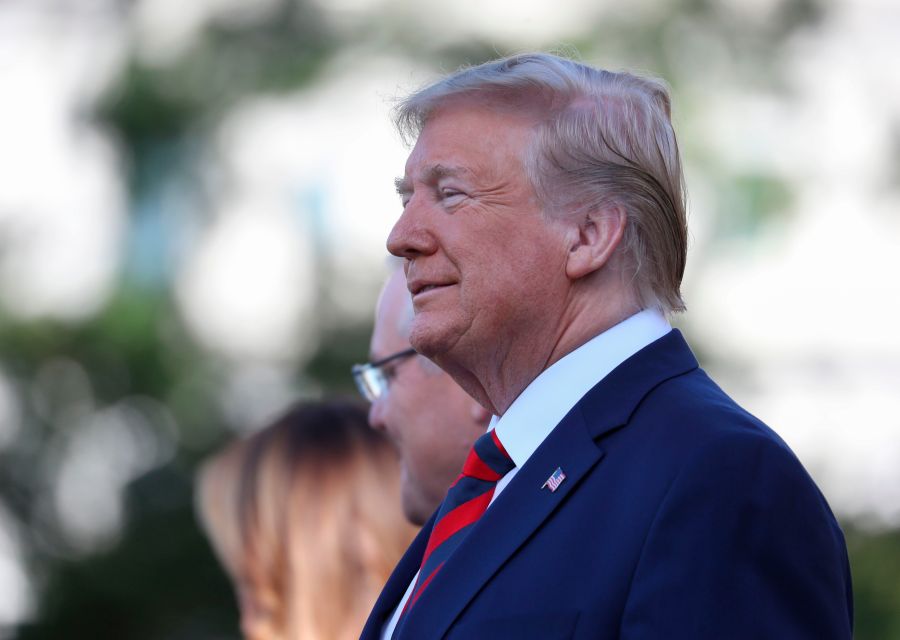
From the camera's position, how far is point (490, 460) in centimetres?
265

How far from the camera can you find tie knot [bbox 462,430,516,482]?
262cm

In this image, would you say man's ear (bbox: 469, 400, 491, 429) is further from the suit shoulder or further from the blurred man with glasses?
the suit shoulder

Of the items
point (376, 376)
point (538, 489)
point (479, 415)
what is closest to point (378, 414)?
point (376, 376)

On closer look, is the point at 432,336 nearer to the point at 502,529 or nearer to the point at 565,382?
the point at 565,382

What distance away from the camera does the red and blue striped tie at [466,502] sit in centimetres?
259

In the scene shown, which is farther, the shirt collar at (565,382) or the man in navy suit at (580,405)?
the shirt collar at (565,382)

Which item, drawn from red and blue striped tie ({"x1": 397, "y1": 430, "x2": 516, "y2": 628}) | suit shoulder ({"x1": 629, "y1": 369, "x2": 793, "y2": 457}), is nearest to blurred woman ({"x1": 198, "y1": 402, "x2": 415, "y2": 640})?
red and blue striped tie ({"x1": 397, "y1": 430, "x2": 516, "y2": 628})

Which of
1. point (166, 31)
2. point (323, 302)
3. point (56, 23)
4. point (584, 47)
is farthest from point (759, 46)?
point (56, 23)

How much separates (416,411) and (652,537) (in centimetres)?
153

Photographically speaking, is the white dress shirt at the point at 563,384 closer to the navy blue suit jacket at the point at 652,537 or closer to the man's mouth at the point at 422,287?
the navy blue suit jacket at the point at 652,537

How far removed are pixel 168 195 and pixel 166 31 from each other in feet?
4.26

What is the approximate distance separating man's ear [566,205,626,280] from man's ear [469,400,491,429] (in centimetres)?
97

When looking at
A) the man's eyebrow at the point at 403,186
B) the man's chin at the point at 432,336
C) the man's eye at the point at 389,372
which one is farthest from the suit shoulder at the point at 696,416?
the man's eye at the point at 389,372

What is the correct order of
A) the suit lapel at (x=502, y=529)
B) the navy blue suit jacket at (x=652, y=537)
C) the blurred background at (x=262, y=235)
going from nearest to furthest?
1. the navy blue suit jacket at (x=652, y=537)
2. the suit lapel at (x=502, y=529)
3. the blurred background at (x=262, y=235)
